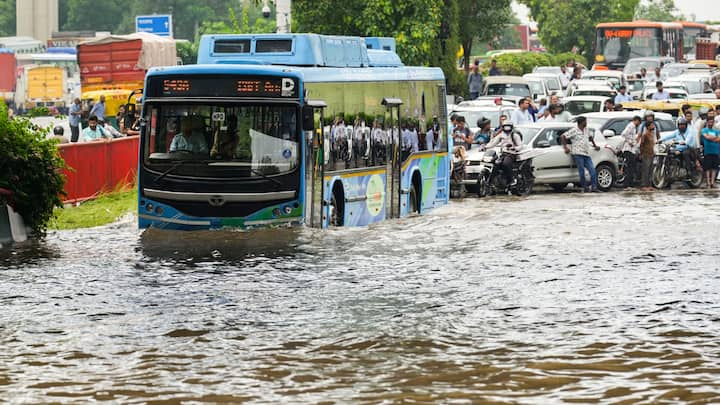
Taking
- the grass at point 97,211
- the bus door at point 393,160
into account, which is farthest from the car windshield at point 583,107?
the bus door at point 393,160

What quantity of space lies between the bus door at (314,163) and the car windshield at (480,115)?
1311 centimetres

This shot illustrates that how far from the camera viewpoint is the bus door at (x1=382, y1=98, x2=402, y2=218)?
21000mm

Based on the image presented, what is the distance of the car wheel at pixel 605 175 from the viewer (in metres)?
28.8

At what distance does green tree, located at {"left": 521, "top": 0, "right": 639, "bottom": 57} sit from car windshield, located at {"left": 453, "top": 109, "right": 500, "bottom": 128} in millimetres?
57540

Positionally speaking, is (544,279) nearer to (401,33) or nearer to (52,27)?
(401,33)

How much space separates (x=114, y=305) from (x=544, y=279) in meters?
4.67

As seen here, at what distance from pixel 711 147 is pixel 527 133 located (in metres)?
4.32

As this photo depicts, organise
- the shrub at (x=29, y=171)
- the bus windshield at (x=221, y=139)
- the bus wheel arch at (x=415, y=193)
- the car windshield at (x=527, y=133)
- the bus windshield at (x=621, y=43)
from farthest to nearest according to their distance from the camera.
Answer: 1. the bus windshield at (x=621, y=43)
2. the car windshield at (x=527, y=133)
3. the bus wheel arch at (x=415, y=193)
4. the shrub at (x=29, y=171)
5. the bus windshield at (x=221, y=139)

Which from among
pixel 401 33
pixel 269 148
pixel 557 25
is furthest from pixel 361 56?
pixel 557 25

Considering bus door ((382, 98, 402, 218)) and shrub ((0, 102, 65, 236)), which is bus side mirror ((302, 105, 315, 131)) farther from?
bus door ((382, 98, 402, 218))

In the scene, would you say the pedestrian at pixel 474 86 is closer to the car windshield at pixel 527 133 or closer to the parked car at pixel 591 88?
the parked car at pixel 591 88

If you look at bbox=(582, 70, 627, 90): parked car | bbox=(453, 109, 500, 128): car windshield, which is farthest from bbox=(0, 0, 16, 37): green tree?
bbox=(453, 109, 500, 128): car windshield

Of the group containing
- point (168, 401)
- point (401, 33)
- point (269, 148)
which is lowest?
point (168, 401)

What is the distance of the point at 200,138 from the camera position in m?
17.2
